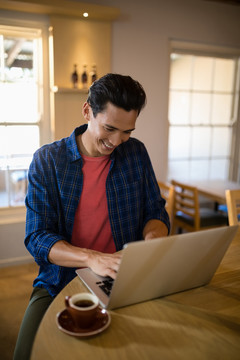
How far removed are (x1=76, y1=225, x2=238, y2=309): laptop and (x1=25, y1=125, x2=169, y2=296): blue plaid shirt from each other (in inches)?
11.4

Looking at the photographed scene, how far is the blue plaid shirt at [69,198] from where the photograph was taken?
1.25m

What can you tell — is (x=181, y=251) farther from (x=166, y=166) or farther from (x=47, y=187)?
(x=166, y=166)

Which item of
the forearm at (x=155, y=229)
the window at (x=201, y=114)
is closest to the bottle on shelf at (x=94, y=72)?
the window at (x=201, y=114)

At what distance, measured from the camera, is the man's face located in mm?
1225

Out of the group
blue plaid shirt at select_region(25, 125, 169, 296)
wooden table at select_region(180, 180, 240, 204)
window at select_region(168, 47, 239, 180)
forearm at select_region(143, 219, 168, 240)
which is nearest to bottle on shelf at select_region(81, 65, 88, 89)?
window at select_region(168, 47, 239, 180)

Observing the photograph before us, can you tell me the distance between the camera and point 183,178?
13.8 ft

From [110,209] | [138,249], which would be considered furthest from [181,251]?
[110,209]

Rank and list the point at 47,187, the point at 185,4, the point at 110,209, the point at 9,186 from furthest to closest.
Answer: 1. the point at 185,4
2. the point at 9,186
3. the point at 110,209
4. the point at 47,187

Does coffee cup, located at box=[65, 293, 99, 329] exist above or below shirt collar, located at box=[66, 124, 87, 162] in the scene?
below

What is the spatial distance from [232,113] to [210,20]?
1.25 meters

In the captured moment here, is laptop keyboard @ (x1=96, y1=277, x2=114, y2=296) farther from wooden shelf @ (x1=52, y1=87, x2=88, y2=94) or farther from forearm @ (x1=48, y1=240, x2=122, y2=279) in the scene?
wooden shelf @ (x1=52, y1=87, x2=88, y2=94)

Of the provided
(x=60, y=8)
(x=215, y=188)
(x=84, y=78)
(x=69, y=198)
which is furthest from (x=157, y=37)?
(x=69, y=198)

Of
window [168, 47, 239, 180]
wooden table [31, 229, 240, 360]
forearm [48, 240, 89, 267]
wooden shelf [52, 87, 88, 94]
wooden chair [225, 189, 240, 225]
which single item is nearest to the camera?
wooden table [31, 229, 240, 360]

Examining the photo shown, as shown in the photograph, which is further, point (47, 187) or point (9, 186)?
point (9, 186)
